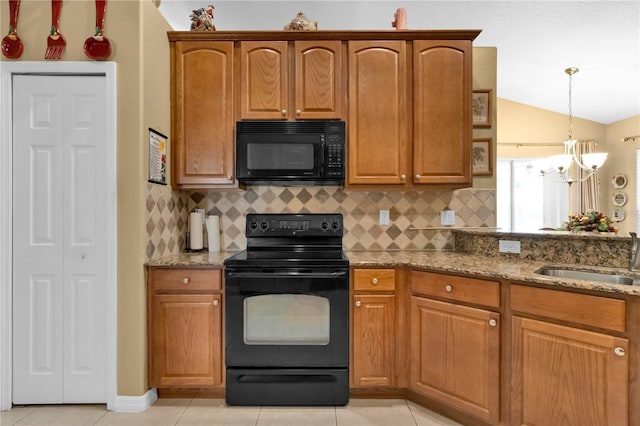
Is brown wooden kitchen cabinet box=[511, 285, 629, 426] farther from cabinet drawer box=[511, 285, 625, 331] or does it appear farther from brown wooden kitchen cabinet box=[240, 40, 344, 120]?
brown wooden kitchen cabinet box=[240, 40, 344, 120]

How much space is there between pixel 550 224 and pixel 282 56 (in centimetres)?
575

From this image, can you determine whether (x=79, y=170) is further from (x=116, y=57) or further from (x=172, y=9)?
(x=172, y=9)

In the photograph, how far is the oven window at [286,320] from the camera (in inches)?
82.0

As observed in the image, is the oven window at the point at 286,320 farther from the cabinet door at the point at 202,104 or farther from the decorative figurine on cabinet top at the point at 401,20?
the decorative figurine on cabinet top at the point at 401,20

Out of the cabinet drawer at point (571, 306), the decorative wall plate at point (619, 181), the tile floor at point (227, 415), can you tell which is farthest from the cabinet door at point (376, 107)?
the decorative wall plate at point (619, 181)

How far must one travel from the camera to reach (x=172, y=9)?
282 centimetres

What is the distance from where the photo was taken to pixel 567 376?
4.93 feet

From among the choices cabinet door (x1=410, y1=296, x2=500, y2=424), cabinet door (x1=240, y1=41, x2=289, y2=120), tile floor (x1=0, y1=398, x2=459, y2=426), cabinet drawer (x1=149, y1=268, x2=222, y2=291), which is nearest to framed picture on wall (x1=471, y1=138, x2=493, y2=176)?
cabinet door (x1=410, y1=296, x2=500, y2=424)

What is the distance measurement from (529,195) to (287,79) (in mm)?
5319

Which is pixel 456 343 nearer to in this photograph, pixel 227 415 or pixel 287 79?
pixel 227 415

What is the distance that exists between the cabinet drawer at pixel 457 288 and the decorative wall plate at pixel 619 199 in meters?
5.82

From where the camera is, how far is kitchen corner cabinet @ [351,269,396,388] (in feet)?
6.91

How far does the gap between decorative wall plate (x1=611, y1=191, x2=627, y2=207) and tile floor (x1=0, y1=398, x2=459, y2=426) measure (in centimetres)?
594

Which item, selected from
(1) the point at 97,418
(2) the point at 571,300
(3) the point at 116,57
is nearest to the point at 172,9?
(3) the point at 116,57
